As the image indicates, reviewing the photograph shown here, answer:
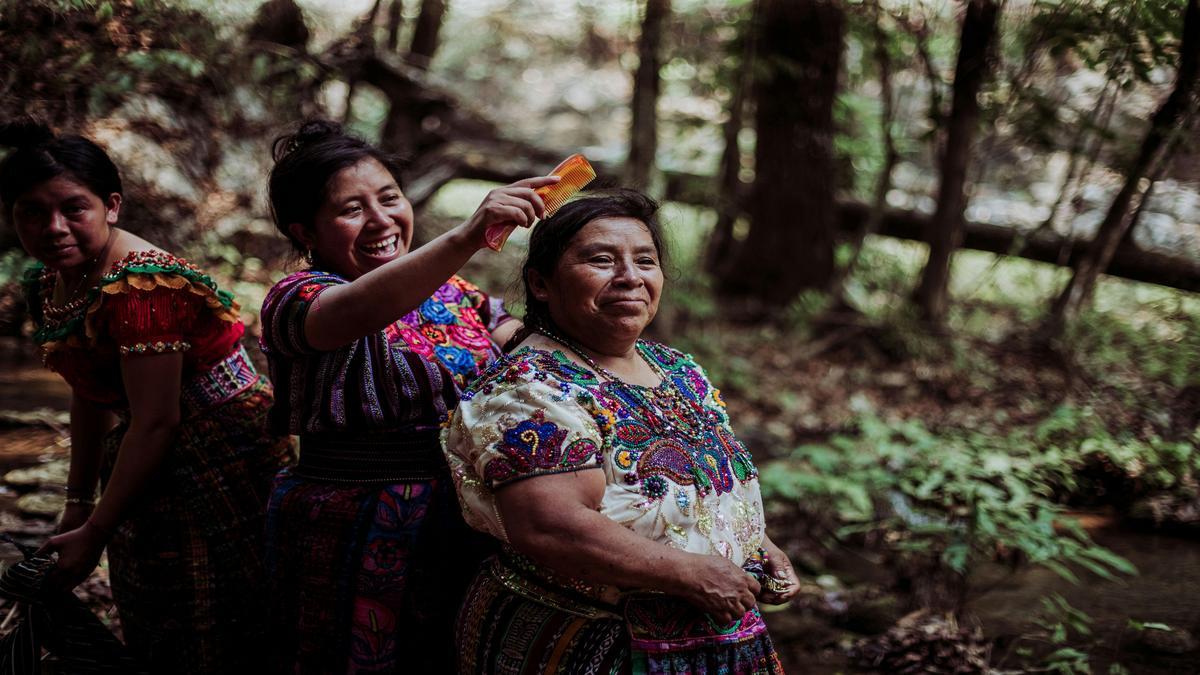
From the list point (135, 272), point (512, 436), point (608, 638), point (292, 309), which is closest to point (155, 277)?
point (135, 272)

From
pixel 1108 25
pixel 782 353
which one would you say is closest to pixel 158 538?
pixel 1108 25

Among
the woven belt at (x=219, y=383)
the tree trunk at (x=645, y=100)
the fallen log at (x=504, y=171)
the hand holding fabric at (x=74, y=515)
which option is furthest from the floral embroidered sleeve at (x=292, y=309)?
the fallen log at (x=504, y=171)

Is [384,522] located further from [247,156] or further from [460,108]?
[460,108]

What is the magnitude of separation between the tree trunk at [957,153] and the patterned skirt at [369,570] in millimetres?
4529

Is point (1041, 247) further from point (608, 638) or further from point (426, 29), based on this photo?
point (608, 638)

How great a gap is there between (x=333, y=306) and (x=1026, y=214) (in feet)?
28.5

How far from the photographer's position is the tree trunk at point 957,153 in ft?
17.6

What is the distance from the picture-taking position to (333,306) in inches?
71.0

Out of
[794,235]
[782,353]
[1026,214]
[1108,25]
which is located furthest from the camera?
[1026,214]

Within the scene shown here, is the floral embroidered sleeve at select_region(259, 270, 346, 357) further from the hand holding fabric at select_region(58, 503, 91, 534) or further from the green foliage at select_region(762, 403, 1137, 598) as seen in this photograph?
the green foliage at select_region(762, 403, 1137, 598)

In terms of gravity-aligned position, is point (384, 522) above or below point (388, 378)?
below

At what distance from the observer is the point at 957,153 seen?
245 inches

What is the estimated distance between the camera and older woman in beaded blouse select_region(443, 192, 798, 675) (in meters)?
1.66

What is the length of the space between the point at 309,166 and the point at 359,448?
714mm
